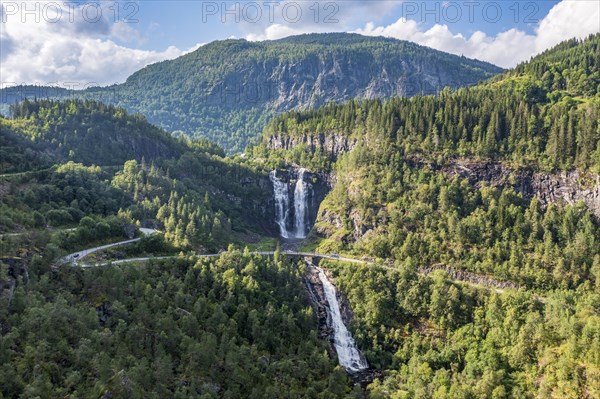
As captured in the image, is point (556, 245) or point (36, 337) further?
point (556, 245)

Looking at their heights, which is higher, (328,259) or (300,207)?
(300,207)

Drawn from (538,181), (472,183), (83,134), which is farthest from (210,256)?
(83,134)

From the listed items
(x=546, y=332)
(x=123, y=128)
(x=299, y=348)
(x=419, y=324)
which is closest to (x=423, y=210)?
(x=419, y=324)

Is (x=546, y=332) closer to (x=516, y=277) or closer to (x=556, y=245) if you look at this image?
(x=516, y=277)

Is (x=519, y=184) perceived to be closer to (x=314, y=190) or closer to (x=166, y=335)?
(x=314, y=190)

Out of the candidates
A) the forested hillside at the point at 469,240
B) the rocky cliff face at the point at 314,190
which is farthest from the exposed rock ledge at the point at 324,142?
the rocky cliff face at the point at 314,190

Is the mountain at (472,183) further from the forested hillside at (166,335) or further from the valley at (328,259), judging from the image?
the forested hillside at (166,335)

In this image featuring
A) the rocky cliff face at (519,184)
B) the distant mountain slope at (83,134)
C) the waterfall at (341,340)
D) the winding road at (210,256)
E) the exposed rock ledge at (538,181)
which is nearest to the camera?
the winding road at (210,256)
